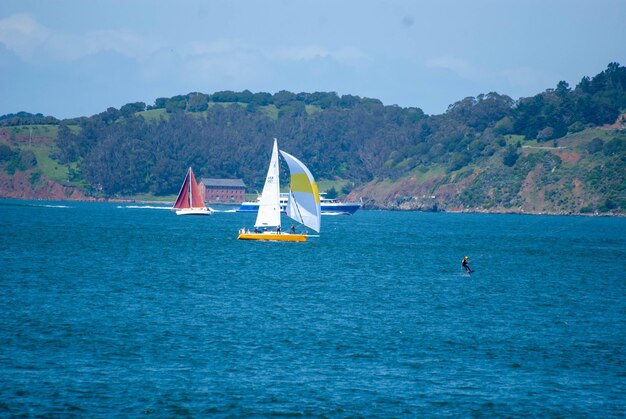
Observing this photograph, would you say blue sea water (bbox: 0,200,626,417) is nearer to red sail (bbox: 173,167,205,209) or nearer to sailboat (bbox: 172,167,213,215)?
sailboat (bbox: 172,167,213,215)

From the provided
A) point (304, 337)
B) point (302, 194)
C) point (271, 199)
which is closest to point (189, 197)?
point (271, 199)

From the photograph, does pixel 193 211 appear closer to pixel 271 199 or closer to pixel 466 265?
pixel 271 199

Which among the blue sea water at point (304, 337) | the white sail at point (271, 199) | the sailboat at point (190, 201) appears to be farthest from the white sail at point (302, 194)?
the sailboat at point (190, 201)

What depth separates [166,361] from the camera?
34688 millimetres

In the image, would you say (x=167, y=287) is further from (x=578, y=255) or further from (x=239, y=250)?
(x=578, y=255)

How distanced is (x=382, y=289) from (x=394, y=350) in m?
21.3

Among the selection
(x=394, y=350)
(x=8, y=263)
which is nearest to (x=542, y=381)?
(x=394, y=350)

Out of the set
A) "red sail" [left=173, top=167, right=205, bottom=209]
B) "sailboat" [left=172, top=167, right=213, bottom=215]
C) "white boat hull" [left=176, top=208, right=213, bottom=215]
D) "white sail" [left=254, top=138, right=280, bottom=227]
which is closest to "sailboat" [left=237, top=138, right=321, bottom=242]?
"white sail" [left=254, top=138, right=280, bottom=227]

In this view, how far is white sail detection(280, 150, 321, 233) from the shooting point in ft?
293

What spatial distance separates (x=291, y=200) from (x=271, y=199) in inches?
102

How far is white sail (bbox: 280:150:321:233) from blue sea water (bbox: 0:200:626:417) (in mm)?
11772

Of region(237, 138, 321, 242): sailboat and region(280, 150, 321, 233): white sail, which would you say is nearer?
region(280, 150, 321, 233): white sail

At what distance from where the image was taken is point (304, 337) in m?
40.2

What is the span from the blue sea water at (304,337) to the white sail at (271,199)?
12039 millimetres
